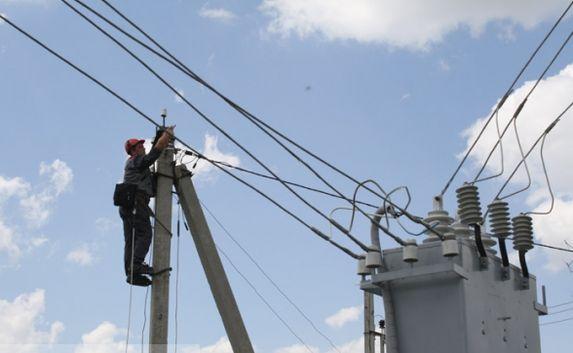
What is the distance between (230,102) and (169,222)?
2446 millimetres

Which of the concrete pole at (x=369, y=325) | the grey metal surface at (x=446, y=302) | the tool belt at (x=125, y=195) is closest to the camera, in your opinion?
the grey metal surface at (x=446, y=302)

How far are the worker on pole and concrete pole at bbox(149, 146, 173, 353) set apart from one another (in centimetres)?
10

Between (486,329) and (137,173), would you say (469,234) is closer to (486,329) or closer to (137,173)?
(486,329)

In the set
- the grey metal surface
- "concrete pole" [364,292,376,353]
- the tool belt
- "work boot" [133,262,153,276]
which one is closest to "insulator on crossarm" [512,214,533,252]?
the grey metal surface

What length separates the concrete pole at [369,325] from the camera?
18672mm

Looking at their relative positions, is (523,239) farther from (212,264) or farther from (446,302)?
(212,264)

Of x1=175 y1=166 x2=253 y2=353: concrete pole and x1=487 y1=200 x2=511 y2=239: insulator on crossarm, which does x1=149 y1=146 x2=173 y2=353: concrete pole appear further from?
x1=487 y1=200 x2=511 y2=239: insulator on crossarm

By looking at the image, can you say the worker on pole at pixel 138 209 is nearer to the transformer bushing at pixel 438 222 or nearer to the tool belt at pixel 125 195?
the tool belt at pixel 125 195

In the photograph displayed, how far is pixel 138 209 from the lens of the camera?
8.52 meters

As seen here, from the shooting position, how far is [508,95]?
7.08 m

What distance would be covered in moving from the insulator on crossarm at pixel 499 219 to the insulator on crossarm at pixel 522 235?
0.17m

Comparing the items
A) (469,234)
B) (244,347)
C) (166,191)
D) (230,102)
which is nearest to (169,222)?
(166,191)

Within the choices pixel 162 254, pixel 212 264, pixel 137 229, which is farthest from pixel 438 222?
pixel 137 229

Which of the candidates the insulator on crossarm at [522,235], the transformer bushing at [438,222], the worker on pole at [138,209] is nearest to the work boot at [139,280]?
the worker on pole at [138,209]
